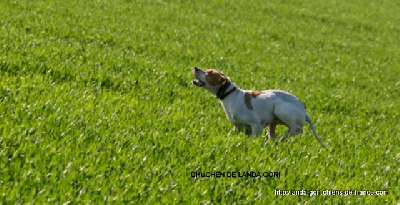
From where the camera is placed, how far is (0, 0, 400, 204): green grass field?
5215mm

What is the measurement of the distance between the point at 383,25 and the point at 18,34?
88.3ft

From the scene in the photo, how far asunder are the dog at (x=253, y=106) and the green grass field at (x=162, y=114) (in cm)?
34

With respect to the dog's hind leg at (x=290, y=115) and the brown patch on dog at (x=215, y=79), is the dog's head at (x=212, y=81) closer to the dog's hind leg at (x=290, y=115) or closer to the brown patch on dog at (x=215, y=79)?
the brown patch on dog at (x=215, y=79)

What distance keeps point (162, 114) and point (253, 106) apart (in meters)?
1.52

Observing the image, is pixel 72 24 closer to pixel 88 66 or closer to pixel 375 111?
pixel 88 66

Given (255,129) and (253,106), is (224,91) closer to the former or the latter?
(253,106)

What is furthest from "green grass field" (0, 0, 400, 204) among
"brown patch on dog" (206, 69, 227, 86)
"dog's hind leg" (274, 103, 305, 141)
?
"brown patch on dog" (206, 69, 227, 86)

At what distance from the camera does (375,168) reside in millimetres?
8359

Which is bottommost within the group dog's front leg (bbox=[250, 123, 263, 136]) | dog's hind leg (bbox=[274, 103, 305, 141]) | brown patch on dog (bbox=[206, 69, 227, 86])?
dog's front leg (bbox=[250, 123, 263, 136])

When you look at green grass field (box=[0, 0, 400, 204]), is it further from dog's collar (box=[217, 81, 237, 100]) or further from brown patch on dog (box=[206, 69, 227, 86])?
brown patch on dog (box=[206, 69, 227, 86])

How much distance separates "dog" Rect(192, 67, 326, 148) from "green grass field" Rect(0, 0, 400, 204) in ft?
1.13

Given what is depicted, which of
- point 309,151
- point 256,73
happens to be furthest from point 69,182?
point 256,73

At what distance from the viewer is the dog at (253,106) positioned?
28.6 feet

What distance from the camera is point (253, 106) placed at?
8812 millimetres
